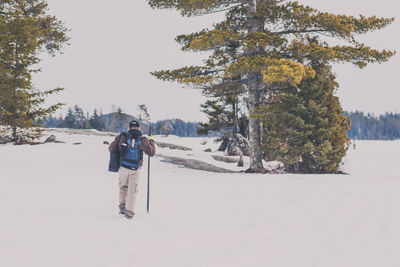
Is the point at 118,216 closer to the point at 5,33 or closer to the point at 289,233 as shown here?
the point at 289,233

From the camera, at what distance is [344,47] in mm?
13172

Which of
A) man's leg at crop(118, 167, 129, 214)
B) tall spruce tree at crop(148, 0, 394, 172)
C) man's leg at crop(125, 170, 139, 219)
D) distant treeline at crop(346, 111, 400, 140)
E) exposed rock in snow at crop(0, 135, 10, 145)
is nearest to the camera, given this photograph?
man's leg at crop(125, 170, 139, 219)

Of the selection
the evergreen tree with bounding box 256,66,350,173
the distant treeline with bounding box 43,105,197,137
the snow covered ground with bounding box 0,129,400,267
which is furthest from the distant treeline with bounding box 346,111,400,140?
the snow covered ground with bounding box 0,129,400,267

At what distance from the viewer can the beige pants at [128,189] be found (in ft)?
22.0

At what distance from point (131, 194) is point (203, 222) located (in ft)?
4.95

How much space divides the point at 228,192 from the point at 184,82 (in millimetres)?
6446

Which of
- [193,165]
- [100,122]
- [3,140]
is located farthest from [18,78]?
[100,122]

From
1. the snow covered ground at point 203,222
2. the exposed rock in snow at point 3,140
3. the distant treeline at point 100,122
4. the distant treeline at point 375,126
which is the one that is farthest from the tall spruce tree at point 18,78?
the distant treeline at point 375,126

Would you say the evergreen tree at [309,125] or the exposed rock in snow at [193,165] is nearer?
the evergreen tree at [309,125]

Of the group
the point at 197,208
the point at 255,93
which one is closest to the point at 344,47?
the point at 255,93

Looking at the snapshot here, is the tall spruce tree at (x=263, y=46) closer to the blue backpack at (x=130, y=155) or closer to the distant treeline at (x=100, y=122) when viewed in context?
the blue backpack at (x=130, y=155)

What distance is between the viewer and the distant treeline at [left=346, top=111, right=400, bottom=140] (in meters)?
120

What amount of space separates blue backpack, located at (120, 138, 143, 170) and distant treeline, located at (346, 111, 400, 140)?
418 ft

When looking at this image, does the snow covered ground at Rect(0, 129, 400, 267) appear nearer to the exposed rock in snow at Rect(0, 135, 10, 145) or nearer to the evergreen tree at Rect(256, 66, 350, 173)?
the evergreen tree at Rect(256, 66, 350, 173)
